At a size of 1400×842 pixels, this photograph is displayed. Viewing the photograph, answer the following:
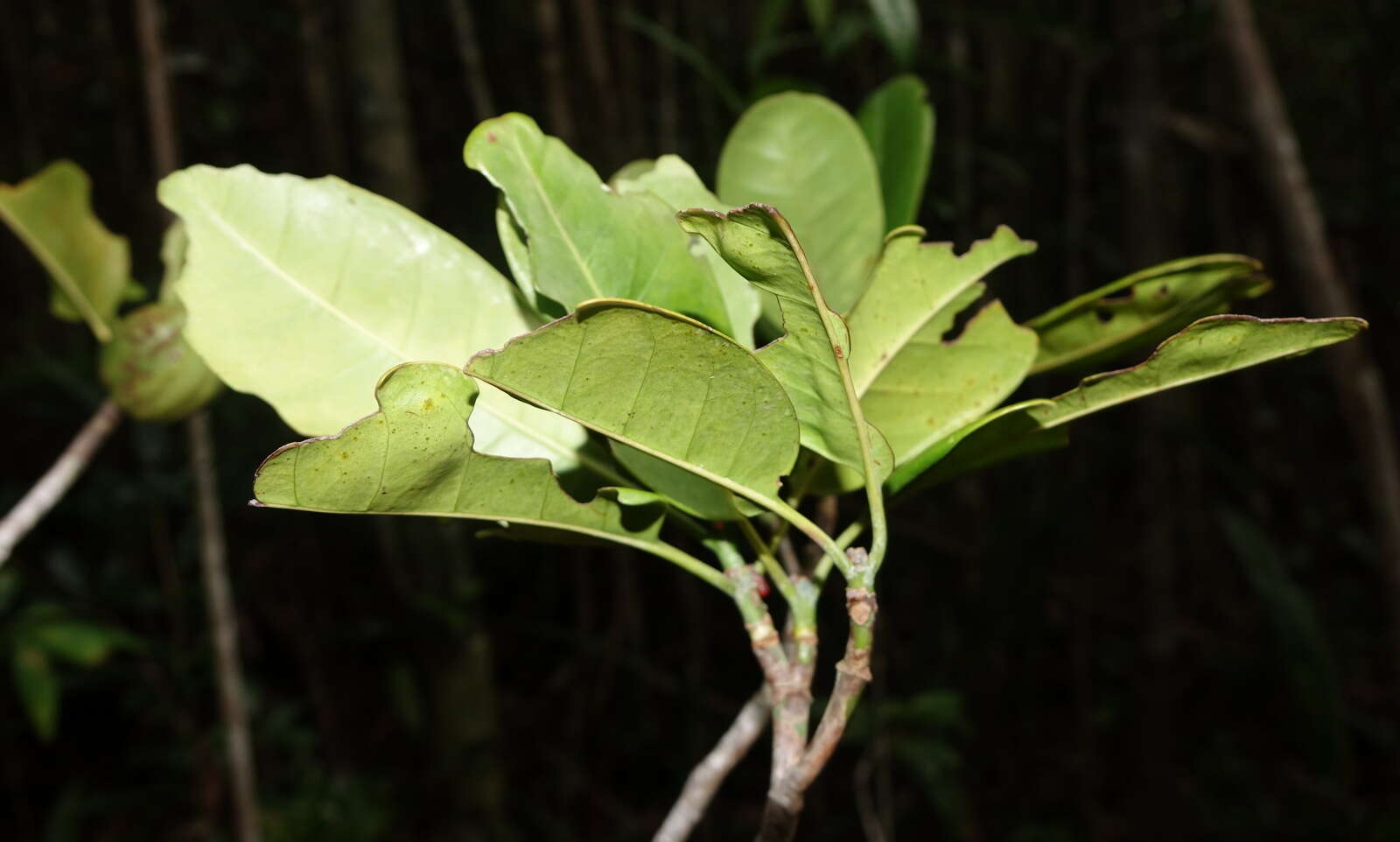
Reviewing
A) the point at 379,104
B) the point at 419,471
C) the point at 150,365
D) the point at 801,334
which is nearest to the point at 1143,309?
the point at 801,334

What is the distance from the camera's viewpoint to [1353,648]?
2436 mm

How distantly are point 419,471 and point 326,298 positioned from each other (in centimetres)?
13

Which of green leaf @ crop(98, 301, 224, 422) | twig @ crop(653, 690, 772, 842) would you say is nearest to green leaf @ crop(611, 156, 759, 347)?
twig @ crop(653, 690, 772, 842)

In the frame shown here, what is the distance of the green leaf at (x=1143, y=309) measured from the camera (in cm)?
44

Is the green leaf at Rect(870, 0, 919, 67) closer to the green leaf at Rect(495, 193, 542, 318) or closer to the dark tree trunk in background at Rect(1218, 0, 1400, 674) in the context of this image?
the dark tree trunk in background at Rect(1218, 0, 1400, 674)

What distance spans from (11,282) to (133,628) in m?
1.27

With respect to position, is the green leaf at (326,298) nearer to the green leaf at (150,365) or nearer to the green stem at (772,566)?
the green stem at (772,566)

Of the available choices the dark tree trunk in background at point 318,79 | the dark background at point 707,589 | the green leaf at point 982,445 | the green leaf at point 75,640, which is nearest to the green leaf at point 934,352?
the green leaf at point 982,445

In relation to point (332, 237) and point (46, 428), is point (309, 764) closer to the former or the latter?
point (46, 428)

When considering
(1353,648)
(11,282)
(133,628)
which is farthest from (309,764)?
(1353,648)

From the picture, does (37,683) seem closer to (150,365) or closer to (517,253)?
(150,365)

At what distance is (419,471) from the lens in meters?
0.33

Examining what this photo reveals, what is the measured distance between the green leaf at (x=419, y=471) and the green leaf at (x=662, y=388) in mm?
21

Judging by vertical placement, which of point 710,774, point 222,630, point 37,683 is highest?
point 710,774
